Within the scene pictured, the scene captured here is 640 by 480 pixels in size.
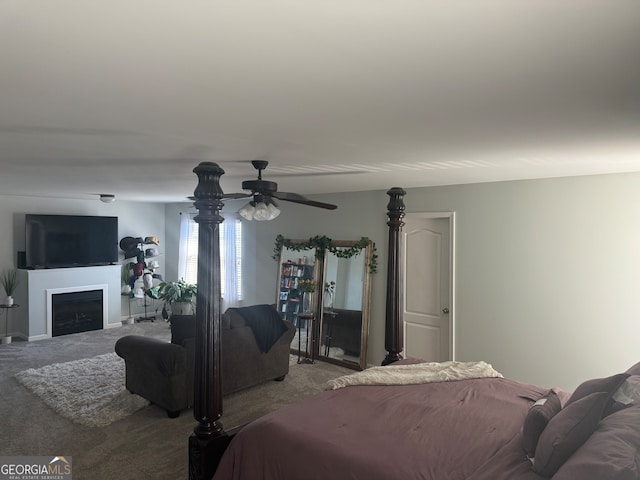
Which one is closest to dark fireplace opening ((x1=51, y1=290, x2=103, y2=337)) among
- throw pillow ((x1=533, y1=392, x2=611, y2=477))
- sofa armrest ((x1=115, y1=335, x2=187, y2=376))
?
sofa armrest ((x1=115, y1=335, x2=187, y2=376))

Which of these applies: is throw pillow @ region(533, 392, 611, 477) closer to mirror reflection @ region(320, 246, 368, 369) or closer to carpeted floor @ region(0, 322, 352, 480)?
carpeted floor @ region(0, 322, 352, 480)

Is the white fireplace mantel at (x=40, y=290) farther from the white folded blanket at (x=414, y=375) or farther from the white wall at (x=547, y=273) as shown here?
the white folded blanket at (x=414, y=375)

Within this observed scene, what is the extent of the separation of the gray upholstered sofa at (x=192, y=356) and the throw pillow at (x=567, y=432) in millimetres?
2747

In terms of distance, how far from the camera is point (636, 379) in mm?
2199

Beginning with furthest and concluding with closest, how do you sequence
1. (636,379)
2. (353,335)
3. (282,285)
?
1. (282,285)
2. (353,335)
3. (636,379)

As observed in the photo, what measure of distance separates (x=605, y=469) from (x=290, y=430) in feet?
4.84

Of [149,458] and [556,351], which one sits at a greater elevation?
[556,351]

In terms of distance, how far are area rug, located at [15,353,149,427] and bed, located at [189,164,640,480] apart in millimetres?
2222

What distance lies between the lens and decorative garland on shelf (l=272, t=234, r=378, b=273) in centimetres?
588

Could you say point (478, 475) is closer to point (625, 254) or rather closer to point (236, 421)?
point (236, 421)

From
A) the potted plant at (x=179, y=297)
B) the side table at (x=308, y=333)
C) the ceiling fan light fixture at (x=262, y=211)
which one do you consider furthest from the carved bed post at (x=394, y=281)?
the potted plant at (x=179, y=297)

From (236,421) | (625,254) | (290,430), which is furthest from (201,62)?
(625,254)

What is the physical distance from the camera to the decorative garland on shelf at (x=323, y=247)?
5.88m

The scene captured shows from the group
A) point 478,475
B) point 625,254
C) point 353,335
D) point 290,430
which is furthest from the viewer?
point 353,335
